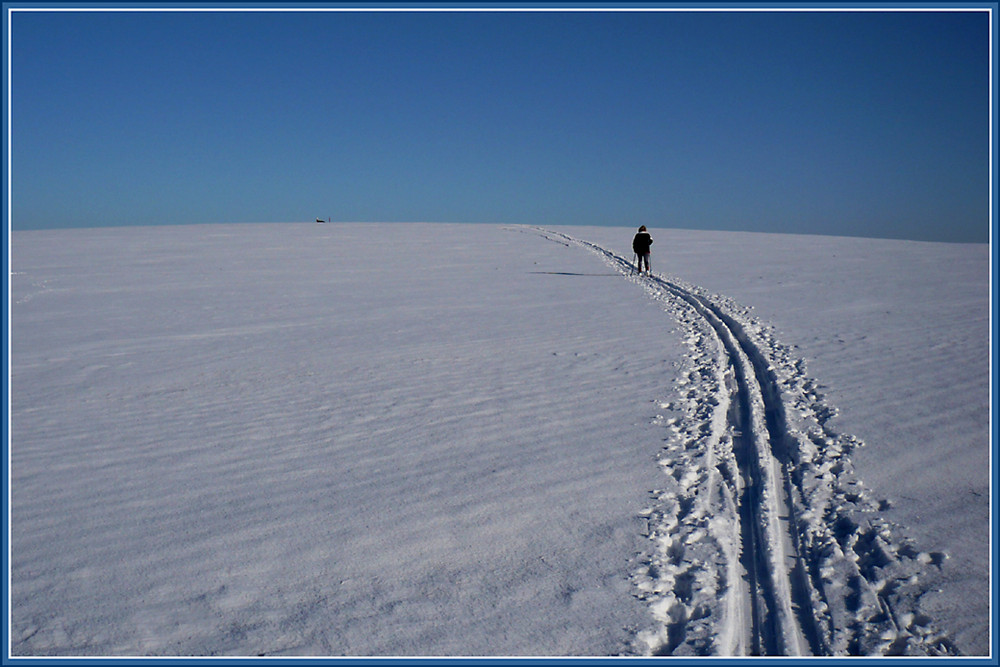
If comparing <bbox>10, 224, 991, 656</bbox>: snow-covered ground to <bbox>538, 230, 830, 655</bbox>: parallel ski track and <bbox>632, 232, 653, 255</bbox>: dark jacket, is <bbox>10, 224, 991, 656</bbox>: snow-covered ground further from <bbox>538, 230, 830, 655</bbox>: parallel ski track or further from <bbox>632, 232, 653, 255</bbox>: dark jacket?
<bbox>632, 232, 653, 255</bbox>: dark jacket

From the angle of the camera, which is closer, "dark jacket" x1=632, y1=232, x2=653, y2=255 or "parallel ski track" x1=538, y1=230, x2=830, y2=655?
"parallel ski track" x1=538, y1=230, x2=830, y2=655

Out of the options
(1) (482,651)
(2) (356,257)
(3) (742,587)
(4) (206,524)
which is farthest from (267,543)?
(2) (356,257)

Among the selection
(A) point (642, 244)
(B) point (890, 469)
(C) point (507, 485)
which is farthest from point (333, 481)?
(A) point (642, 244)

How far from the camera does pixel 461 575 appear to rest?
419cm

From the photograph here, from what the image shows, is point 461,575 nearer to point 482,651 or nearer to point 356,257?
point 482,651

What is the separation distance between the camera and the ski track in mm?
3537

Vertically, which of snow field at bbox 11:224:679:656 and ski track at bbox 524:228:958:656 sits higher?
ski track at bbox 524:228:958:656

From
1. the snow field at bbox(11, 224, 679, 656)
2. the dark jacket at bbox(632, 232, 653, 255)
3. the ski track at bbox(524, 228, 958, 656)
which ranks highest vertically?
the dark jacket at bbox(632, 232, 653, 255)

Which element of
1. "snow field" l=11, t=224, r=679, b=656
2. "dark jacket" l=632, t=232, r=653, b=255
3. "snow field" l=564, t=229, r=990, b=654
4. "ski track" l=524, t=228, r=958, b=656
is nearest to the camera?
"ski track" l=524, t=228, r=958, b=656

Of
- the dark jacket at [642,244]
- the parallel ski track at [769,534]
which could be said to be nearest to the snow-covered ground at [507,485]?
the parallel ski track at [769,534]

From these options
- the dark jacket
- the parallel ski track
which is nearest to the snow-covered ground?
the parallel ski track

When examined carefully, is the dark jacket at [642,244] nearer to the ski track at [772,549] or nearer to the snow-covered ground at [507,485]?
the snow-covered ground at [507,485]

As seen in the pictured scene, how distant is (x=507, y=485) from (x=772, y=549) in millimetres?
2062

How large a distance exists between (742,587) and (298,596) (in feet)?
8.65
